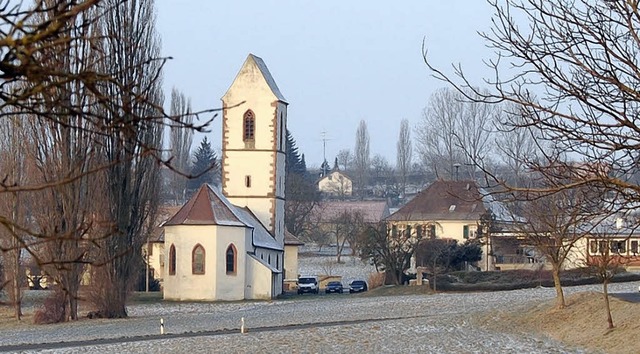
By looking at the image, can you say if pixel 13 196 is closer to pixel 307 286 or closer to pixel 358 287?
pixel 307 286

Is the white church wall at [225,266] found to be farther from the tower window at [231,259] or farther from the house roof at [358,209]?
the house roof at [358,209]

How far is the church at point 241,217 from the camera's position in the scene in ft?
194

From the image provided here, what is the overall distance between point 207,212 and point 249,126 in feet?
27.8

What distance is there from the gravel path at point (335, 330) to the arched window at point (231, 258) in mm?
10205

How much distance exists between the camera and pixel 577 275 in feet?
157

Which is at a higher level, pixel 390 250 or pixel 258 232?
pixel 258 232

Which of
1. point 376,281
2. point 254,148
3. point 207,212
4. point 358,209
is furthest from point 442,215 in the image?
point 358,209

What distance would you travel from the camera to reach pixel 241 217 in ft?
202

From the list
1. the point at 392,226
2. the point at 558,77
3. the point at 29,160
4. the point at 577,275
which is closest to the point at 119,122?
the point at 558,77

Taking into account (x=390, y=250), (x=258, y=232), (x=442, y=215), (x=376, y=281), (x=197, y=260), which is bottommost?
(x=376, y=281)

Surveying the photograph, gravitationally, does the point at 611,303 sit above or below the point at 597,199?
below

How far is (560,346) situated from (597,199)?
13.5m

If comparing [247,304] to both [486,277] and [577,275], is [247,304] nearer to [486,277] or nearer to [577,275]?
[486,277]

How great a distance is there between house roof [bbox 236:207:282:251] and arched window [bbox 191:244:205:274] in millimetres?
3105
